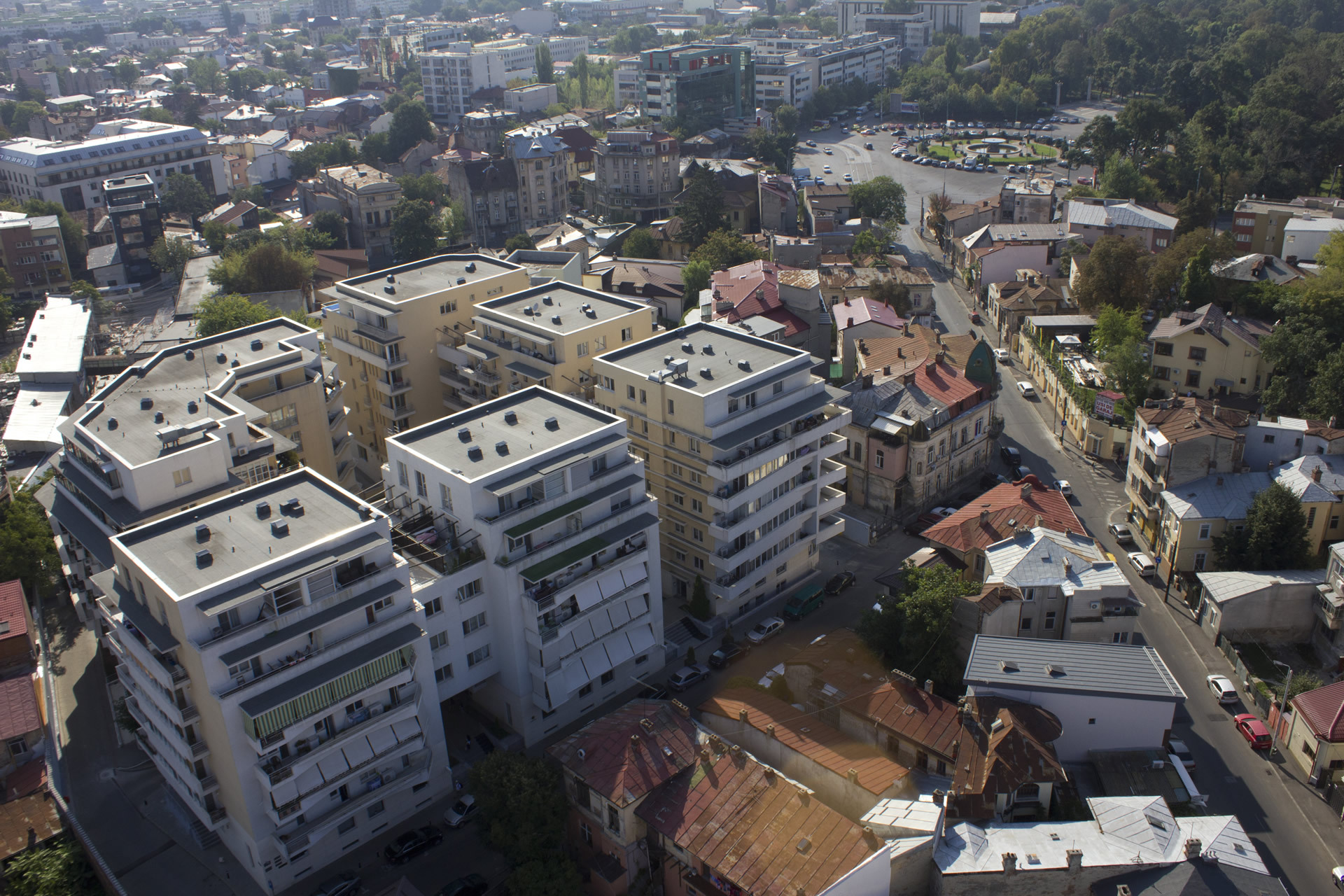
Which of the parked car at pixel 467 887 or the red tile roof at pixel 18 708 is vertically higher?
the red tile roof at pixel 18 708

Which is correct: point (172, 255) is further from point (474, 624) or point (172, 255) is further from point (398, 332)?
point (474, 624)

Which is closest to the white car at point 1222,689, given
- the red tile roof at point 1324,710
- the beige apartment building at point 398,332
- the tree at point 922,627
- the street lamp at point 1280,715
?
the street lamp at point 1280,715

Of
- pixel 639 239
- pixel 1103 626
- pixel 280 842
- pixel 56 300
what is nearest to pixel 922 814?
pixel 1103 626

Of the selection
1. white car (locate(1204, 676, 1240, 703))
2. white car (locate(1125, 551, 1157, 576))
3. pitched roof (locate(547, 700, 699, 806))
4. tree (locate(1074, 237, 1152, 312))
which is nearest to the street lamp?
white car (locate(1204, 676, 1240, 703))

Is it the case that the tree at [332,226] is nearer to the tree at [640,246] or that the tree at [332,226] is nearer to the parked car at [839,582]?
the tree at [640,246]

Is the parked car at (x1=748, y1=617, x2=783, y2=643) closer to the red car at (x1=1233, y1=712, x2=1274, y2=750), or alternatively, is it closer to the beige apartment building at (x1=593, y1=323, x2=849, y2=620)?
the beige apartment building at (x1=593, y1=323, x2=849, y2=620)

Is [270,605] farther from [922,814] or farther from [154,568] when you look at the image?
[922,814]
